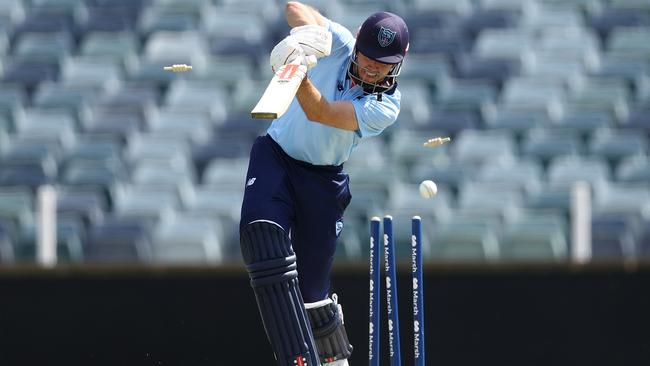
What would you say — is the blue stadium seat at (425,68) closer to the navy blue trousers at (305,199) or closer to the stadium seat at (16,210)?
the stadium seat at (16,210)

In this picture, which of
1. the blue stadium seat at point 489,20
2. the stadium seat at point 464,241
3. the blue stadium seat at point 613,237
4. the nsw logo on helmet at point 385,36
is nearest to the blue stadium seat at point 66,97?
the blue stadium seat at point 489,20

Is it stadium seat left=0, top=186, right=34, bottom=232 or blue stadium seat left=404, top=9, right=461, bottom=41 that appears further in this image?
blue stadium seat left=404, top=9, right=461, bottom=41

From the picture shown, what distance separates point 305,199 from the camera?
471 centimetres

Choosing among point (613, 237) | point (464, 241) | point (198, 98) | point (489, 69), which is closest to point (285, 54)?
point (464, 241)

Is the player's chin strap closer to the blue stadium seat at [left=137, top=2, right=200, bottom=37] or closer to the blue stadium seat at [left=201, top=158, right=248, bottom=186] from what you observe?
the blue stadium seat at [left=201, top=158, right=248, bottom=186]

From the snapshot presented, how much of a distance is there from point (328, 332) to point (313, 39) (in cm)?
121

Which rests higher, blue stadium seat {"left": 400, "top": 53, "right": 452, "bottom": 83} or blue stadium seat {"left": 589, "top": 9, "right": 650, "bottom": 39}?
blue stadium seat {"left": 589, "top": 9, "right": 650, "bottom": 39}

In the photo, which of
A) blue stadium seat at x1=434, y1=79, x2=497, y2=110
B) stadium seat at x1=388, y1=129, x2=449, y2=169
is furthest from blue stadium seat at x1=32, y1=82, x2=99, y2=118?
blue stadium seat at x1=434, y1=79, x2=497, y2=110

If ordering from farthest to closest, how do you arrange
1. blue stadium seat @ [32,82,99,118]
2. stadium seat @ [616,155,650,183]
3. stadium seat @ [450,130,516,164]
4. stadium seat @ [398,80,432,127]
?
blue stadium seat @ [32,82,99,118] → stadium seat @ [398,80,432,127] → stadium seat @ [450,130,516,164] → stadium seat @ [616,155,650,183]

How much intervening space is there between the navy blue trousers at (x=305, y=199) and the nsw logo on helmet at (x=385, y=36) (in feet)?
1.85

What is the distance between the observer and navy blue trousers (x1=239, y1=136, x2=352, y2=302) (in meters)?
4.60

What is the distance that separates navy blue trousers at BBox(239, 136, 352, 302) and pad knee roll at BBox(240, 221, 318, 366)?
0.14m

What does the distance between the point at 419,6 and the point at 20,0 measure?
4.12 m

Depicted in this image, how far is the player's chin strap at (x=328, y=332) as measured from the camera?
4.85m
